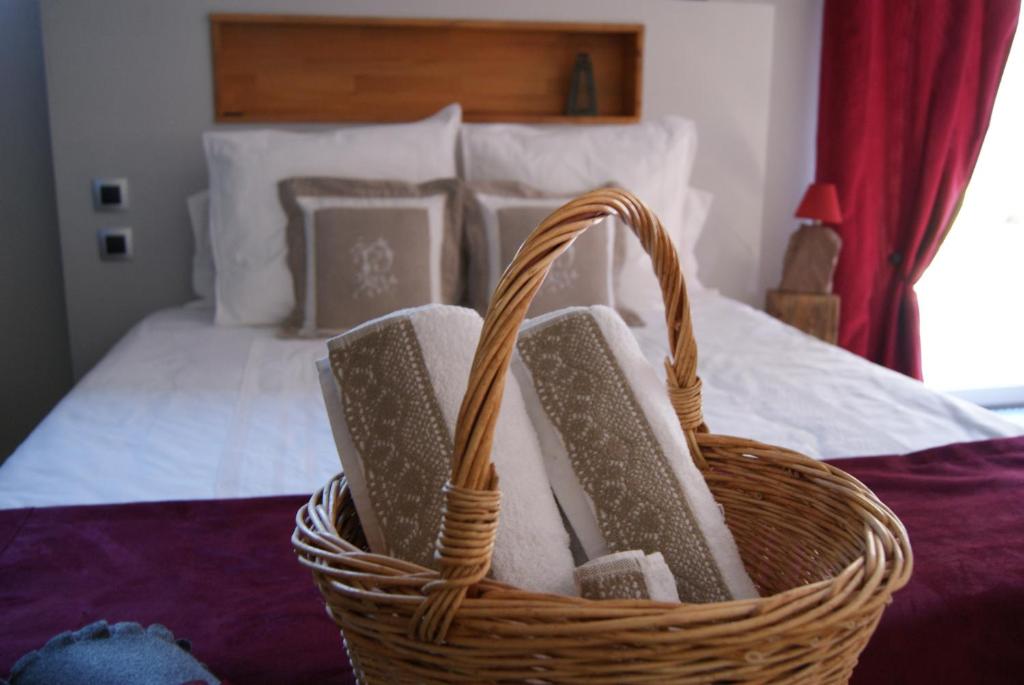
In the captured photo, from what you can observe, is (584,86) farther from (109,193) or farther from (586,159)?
(109,193)

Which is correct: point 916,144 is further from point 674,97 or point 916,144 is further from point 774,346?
point 774,346

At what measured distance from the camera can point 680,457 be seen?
916 millimetres

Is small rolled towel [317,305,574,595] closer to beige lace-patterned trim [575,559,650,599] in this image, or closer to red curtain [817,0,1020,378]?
beige lace-patterned trim [575,559,650,599]

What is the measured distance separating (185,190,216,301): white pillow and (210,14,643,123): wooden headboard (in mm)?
261

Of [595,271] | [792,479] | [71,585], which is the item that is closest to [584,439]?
[792,479]

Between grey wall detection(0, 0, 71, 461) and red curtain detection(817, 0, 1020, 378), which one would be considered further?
red curtain detection(817, 0, 1020, 378)

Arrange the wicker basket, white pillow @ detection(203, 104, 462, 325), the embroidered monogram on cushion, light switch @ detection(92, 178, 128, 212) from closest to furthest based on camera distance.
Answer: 1. the wicker basket
2. the embroidered monogram on cushion
3. white pillow @ detection(203, 104, 462, 325)
4. light switch @ detection(92, 178, 128, 212)

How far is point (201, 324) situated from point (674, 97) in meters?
1.57

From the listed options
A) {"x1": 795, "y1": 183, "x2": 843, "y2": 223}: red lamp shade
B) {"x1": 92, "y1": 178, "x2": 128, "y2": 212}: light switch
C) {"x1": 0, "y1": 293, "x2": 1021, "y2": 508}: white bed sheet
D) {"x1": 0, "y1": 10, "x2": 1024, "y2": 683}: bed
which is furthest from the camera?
{"x1": 795, "y1": 183, "x2": 843, "y2": 223}: red lamp shade

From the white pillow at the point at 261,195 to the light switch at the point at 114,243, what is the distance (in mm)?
426

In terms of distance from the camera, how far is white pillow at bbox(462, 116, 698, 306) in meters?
2.44

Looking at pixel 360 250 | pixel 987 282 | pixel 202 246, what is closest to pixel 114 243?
pixel 202 246

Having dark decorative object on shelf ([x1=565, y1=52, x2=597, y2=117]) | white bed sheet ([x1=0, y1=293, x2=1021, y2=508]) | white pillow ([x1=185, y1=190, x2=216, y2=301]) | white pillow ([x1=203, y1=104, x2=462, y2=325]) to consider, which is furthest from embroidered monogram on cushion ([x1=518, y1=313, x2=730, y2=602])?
dark decorative object on shelf ([x1=565, y1=52, x2=597, y2=117])

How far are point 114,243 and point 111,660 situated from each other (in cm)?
209
